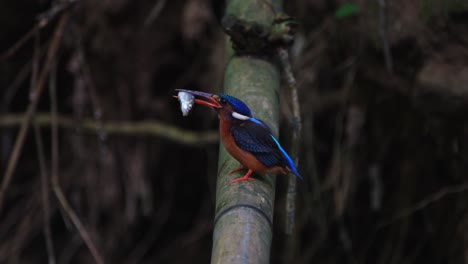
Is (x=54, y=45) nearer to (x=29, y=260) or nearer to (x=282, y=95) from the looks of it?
(x=282, y=95)

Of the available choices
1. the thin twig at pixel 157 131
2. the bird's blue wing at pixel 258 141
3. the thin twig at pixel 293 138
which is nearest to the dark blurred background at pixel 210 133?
the thin twig at pixel 157 131

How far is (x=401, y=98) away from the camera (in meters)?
3.57

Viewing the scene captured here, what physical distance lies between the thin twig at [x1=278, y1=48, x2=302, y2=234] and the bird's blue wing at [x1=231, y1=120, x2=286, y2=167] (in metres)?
0.09

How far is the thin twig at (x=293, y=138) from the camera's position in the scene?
6.70ft

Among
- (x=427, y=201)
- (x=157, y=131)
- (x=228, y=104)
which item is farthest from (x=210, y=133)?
(x=228, y=104)

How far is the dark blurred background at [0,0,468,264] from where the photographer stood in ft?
10.7

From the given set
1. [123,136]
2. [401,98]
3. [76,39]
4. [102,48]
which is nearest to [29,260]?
[123,136]

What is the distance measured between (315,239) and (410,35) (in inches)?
57.3

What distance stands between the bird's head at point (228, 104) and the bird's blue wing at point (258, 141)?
0.11 feet

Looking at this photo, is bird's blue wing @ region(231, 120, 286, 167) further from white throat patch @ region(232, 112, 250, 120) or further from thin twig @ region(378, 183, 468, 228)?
thin twig @ region(378, 183, 468, 228)

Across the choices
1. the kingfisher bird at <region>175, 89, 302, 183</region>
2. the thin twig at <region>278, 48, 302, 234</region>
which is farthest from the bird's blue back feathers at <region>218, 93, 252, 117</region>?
the thin twig at <region>278, 48, 302, 234</region>

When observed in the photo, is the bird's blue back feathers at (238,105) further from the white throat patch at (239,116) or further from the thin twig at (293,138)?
the thin twig at (293,138)

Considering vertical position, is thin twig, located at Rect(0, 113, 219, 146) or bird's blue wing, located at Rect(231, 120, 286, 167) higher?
thin twig, located at Rect(0, 113, 219, 146)

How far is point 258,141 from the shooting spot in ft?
7.11
